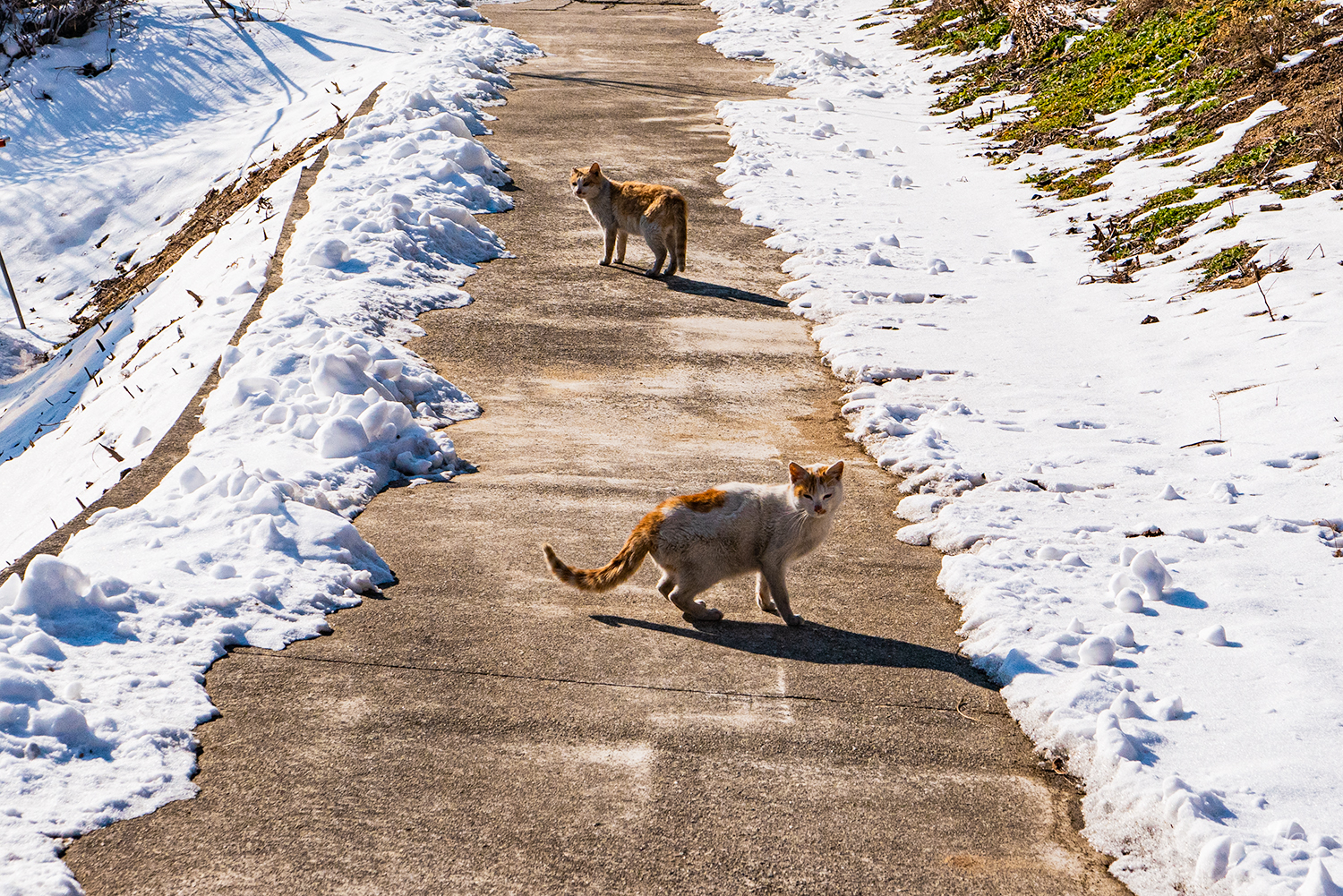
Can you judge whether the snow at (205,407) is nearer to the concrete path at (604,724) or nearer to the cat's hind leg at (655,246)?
the concrete path at (604,724)

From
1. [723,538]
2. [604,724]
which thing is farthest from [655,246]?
[604,724]

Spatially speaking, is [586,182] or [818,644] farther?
[586,182]

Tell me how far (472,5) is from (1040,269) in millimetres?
18872

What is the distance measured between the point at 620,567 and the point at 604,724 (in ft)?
3.16

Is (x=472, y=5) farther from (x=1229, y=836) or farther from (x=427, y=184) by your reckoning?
(x=1229, y=836)

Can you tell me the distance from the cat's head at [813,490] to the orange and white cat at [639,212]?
569 centimetres

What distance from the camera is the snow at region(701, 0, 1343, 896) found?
4.21 m

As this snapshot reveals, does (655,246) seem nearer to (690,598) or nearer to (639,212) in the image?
(639,212)

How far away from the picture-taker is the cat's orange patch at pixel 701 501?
5.41 metres

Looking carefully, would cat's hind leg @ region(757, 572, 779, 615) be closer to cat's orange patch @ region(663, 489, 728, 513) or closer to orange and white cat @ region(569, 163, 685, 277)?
cat's orange patch @ region(663, 489, 728, 513)

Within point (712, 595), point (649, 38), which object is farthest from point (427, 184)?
point (649, 38)

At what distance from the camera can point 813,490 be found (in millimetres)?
5406

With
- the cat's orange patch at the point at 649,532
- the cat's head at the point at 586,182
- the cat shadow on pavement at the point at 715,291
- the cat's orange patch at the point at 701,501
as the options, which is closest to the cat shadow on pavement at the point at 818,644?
the cat's orange patch at the point at 649,532

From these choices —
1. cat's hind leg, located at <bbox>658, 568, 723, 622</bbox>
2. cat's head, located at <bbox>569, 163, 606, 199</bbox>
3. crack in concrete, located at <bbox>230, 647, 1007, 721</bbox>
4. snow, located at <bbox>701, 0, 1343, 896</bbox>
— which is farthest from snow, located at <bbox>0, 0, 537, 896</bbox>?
snow, located at <bbox>701, 0, 1343, 896</bbox>
